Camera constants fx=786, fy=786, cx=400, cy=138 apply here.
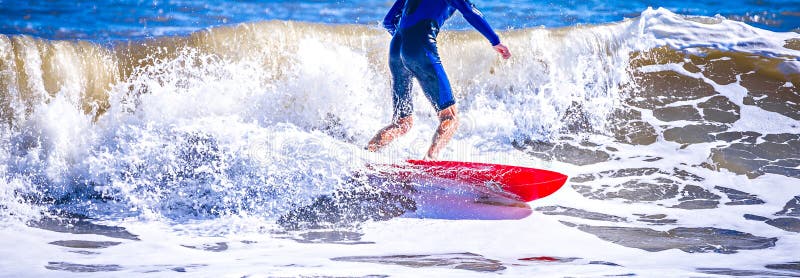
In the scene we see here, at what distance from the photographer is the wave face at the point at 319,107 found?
5148 mm

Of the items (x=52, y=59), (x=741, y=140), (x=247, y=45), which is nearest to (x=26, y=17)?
(x=52, y=59)

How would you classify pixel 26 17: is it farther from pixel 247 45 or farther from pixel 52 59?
pixel 247 45

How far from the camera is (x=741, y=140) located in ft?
22.1

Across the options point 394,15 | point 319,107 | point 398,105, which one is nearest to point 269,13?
point 319,107

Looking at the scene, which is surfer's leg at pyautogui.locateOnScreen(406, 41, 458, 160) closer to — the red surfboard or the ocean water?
the red surfboard

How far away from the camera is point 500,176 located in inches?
199

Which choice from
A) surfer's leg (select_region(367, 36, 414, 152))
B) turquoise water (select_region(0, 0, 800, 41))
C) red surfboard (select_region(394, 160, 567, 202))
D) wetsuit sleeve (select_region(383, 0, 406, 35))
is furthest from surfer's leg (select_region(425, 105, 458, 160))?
turquoise water (select_region(0, 0, 800, 41))

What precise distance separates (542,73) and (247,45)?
2.86 m

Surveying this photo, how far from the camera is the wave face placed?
5.15 meters

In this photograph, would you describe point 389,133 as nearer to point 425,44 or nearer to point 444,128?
point 444,128

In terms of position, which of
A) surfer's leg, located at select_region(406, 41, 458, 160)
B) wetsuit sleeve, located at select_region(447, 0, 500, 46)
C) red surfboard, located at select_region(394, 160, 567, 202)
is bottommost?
red surfboard, located at select_region(394, 160, 567, 202)

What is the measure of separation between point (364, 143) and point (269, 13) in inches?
149

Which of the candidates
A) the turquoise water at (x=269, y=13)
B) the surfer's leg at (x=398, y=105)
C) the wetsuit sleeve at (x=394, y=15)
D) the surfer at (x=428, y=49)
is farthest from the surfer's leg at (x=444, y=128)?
the turquoise water at (x=269, y=13)

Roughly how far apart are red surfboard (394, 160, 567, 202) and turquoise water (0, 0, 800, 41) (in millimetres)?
3461
